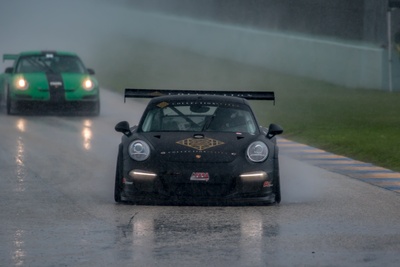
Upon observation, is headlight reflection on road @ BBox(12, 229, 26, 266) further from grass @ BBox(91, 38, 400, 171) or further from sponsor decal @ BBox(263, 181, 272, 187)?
grass @ BBox(91, 38, 400, 171)

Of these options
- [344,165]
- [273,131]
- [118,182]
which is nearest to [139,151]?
[118,182]

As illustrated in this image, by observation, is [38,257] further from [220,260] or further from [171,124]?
[171,124]

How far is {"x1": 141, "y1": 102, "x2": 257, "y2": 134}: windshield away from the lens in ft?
45.0

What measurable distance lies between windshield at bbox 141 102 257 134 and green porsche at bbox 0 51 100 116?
41.5ft

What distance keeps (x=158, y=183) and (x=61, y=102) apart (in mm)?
14241

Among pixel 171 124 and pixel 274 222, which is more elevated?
pixel 171 124

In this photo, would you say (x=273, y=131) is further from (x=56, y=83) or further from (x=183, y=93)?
(x=56, y=83)

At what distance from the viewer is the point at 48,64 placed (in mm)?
27469

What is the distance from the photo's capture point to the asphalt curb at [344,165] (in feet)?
51.9

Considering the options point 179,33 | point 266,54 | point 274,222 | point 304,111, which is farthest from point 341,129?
point 179,33

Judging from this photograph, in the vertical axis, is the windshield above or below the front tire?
above

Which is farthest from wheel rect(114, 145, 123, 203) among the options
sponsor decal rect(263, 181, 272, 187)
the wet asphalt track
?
sponsor decal rect(263, 181, 272, 187)

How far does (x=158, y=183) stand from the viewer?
1255cm

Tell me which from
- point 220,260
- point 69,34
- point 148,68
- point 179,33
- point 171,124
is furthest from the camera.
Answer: point 69,34
